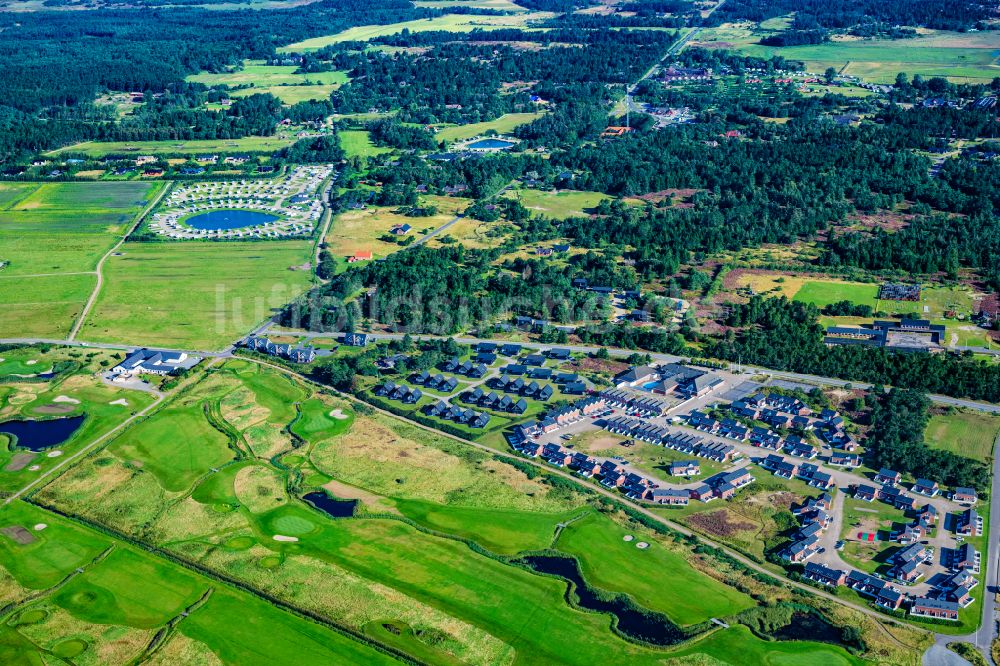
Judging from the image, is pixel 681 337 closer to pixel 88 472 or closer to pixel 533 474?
pixel 533 474

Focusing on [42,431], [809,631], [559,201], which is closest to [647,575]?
[809,631]

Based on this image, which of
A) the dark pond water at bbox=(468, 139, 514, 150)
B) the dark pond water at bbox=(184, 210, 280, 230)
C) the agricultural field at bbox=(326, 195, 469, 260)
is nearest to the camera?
the agricultural field at bbox=(326, 195, 469, 260)

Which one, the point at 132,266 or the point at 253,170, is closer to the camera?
the point at 132,266

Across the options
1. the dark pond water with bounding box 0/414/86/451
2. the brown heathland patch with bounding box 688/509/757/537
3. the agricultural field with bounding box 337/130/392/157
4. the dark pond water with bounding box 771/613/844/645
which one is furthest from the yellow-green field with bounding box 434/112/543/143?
the dark pond water with bounding box 771/613/844/645

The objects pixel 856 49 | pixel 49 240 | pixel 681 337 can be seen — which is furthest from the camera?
pixel 856 49

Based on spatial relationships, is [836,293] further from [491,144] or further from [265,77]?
[265,77]

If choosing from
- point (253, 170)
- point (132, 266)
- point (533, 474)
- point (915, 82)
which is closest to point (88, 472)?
point (533, 474)

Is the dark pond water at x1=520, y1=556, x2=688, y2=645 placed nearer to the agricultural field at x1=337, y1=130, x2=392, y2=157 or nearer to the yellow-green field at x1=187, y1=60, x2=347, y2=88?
the agricultural field at x1=337, y1=130, x2=392, y2=157
